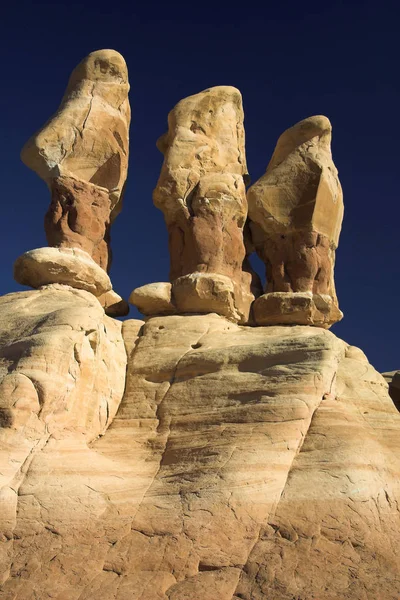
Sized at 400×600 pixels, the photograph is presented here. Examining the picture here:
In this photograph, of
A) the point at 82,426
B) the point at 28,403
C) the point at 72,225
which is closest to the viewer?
the point at 28,403

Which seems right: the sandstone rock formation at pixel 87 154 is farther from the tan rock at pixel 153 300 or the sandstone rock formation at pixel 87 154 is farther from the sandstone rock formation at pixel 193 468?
the sandstone rock formation at pixel 193 468

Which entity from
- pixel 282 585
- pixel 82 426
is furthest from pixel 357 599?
pixel 82 426

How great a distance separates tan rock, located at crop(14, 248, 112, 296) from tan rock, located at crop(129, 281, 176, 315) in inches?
25.2

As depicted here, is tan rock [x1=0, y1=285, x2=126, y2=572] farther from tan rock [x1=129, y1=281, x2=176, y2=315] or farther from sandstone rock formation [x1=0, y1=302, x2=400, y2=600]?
tan rock [x1=129, y1=281, x2=176, y2=315]

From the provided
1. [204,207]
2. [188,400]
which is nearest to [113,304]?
[204,207]

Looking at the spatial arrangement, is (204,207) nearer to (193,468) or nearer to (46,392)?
(46,392)

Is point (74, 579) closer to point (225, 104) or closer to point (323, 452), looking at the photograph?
point (323, 452)

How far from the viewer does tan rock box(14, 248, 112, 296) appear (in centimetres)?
962

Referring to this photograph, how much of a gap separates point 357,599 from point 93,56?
9.73 metres

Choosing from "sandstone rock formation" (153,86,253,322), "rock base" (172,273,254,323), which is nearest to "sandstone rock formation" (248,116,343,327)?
"sandstone rock formation" (153,86,253,322)

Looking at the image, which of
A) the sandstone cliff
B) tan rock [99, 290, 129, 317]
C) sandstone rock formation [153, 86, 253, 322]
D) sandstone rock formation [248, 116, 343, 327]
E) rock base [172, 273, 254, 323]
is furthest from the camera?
sandstone rock formation [248, 116, 343, 327]

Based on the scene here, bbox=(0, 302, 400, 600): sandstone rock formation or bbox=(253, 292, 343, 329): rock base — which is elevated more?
bbox=(253, 292, 343, 329): rock base

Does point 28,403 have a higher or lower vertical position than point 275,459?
higher

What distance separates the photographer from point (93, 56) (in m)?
11.8
